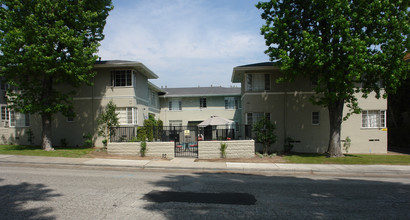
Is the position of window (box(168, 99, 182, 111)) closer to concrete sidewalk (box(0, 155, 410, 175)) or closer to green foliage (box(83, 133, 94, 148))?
green foliage (box(83, 133, 94, 148))

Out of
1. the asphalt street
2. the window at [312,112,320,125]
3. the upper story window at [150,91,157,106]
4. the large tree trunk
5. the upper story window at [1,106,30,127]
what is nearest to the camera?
the asphalt street

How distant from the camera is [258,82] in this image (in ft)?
67.4

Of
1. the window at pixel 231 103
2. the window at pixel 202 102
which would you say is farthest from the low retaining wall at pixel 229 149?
the window at pixel 202 102

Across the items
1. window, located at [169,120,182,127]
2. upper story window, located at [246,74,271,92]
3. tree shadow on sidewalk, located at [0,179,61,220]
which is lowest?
tree shadow on sidewalk, located at [0,179,61,220]

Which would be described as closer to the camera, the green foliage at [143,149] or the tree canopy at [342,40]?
the tree canopy at [342,40]

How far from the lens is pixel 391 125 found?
25953 millimetres

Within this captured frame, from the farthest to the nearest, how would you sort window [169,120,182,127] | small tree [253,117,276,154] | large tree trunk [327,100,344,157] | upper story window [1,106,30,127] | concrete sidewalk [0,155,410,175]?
Answer: window [169,120,182,127] → upper story window [1,106,30,127] → small tree [253,117,276,154] → large tree trunk [327,100,344,157] → concrete sidewalk [0,155,410,175]

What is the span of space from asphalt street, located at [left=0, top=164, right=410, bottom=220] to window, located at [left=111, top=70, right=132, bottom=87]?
11.4 m

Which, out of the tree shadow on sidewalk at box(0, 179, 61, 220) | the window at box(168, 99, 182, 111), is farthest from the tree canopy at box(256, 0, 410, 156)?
the window at box(168, 99, 182, 111)

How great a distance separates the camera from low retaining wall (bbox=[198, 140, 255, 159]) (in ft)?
50.7

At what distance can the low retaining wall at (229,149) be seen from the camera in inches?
608

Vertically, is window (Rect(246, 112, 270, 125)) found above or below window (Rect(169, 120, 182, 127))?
above

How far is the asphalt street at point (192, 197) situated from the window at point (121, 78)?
1136 centimetres

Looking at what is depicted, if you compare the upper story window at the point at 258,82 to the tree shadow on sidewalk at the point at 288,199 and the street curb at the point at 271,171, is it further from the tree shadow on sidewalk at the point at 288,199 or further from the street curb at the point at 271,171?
the tree shadow on sidewalk at the point at 288,199
